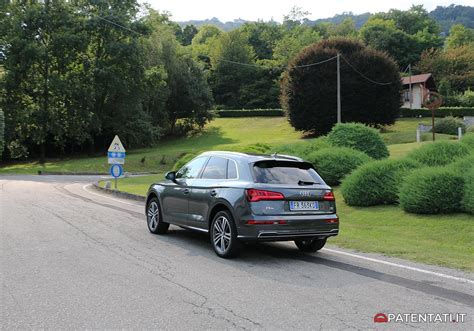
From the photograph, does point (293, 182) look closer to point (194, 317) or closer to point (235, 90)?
point (194, 317)

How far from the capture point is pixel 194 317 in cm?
511

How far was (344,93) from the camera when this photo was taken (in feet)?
179

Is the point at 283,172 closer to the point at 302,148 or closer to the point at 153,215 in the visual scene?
the point at 153,215

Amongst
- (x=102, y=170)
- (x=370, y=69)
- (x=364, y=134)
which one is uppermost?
(x=370, y=69)

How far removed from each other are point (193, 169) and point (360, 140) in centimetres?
1085

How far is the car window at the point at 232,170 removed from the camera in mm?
8375

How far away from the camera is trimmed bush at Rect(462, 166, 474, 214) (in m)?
11.3

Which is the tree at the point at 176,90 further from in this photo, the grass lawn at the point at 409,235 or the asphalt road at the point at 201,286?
the asphalt road at the point at 201,286

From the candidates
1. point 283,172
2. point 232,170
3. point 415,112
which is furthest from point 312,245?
point 415,112

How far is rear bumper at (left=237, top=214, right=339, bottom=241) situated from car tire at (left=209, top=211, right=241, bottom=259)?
0.18m

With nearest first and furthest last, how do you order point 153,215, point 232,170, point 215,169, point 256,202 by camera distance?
point 256,202 < point 232,170 < point 215,169 < point 153,215

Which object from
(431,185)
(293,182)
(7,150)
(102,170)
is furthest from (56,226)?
(7,150)

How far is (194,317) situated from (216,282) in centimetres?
143

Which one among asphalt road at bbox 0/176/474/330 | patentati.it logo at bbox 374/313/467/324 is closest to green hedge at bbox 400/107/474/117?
asphalt road at bbox 0/176/474/330
